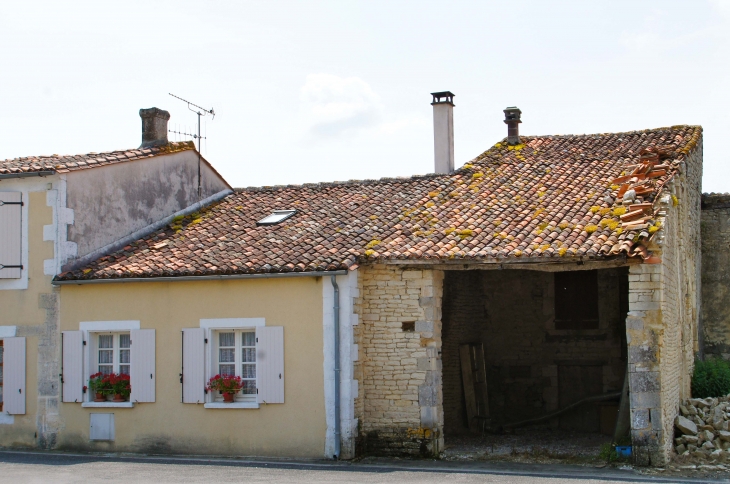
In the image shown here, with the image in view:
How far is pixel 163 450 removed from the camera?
Answer: 1338 cm

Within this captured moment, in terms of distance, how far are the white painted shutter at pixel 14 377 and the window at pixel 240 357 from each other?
3.37 meters

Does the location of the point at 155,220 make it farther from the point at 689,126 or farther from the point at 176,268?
the point at 689,126

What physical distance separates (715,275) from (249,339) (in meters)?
10.3

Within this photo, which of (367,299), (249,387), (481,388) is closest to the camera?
(367,299)

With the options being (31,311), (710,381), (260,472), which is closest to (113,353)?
(31,311)

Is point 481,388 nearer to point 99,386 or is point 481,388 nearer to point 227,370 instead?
point 227,370

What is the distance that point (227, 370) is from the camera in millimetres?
13359

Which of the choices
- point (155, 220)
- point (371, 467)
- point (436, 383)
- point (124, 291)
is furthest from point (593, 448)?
point (155, 220)

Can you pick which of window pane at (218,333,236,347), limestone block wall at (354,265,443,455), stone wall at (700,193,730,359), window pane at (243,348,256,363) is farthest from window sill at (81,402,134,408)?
stone wall at (700,193,730,359)

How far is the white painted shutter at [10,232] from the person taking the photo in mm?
14219

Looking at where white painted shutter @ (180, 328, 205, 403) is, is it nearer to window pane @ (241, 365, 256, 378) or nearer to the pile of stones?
window pane @ (241, 365, 256, 378)

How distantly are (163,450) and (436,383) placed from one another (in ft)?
14.4

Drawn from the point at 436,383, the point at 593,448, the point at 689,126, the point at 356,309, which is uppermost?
the point at 689,126

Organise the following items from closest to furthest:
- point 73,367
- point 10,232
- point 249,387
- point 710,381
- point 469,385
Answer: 1. point 249,387
2. point 73,367
3. point 10,232
4. point 710,381
5. point 469,385
